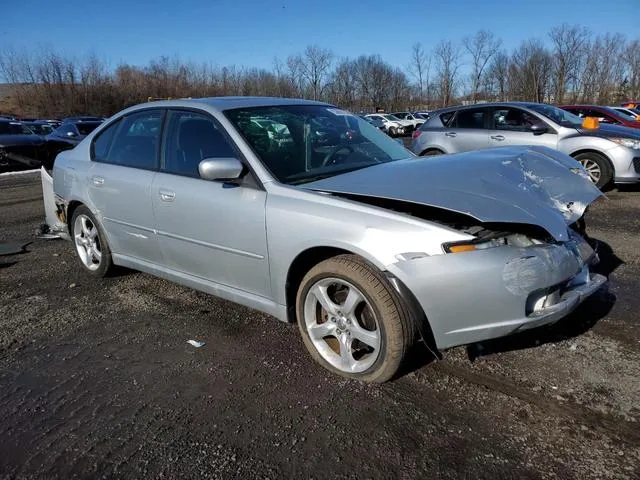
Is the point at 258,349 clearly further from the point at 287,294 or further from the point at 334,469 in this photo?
the point at 334,469

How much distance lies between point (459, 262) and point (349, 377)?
3.10 ft

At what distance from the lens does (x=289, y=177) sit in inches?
129

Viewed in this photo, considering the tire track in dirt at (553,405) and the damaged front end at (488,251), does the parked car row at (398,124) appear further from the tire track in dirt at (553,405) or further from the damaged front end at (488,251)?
the tire track in dirt at (553,405)

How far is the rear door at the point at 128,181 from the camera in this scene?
3971mm

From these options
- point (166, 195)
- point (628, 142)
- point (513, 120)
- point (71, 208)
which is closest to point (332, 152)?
point (166, 195)

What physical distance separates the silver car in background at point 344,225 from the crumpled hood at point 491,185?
12 mm

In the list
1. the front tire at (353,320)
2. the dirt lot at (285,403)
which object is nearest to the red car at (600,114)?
the dirt lot at (285,403)

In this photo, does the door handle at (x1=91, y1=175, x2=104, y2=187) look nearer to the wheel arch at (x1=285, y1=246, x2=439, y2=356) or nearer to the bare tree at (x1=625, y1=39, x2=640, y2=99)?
the wheel arch at (x1=285, y1=246, x2=439, y2=356)

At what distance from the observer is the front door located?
322 centimetres

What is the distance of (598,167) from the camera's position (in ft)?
27.8

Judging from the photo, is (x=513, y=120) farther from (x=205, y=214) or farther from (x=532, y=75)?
(x=532, y=75)

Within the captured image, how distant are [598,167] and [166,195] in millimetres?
7445

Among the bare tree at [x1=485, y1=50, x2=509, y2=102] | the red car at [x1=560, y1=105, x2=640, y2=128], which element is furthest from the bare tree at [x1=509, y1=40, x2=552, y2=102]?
the red car at [x1=560, y1=105, x2=640, y2=128]

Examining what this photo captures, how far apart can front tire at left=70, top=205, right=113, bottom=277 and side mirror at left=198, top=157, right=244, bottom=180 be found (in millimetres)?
1868
